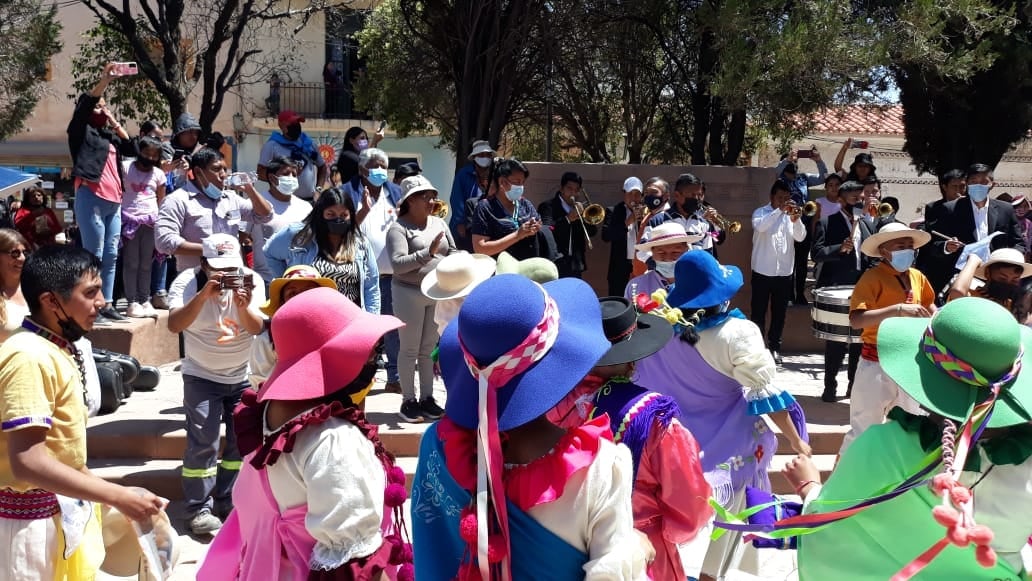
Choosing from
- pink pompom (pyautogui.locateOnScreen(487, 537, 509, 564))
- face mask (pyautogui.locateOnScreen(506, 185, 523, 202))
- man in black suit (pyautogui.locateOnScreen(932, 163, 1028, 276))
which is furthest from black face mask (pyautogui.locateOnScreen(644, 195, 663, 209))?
pink pompom (pyautogui.locateOnScreen(487, 537, 509, 564))

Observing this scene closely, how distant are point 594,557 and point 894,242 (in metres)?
4.83

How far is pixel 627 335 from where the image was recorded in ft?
11.0

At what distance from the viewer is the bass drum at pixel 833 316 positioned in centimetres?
821

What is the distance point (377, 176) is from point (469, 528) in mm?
6596

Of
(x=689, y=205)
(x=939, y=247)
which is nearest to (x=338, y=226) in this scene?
(x=689, y=205)

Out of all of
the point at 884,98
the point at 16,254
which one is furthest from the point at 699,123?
the point at 16,254

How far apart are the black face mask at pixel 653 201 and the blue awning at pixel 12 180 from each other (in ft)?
19.3

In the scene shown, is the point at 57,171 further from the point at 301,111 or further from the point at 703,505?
the point at 703,505

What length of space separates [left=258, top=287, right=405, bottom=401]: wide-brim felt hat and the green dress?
141 centimetres

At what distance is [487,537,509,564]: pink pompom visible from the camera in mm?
2207

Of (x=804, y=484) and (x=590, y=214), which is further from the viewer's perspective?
(x=590, y=214)

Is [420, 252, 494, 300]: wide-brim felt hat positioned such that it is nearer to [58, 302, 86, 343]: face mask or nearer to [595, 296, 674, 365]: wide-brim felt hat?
[595, 296, 674, 365]: wide-brim felt hat

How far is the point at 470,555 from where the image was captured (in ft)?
7.55

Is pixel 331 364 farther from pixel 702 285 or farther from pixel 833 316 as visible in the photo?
pixel 833 316
